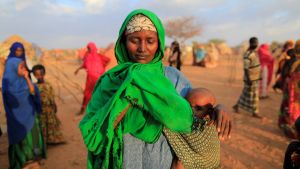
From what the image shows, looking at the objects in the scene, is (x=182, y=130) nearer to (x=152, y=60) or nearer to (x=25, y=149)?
(x=152, y=60)

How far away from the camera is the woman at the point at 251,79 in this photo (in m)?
7.23

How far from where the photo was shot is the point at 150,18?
175cm

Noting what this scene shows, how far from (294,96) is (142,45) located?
4980 mm

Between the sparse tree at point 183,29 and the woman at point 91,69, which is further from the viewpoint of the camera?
the sparse tree at point 183,29

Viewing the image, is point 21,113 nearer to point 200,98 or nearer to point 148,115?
point 148,115

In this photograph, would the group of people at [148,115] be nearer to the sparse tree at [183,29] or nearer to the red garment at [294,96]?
the red garment at [294,96]

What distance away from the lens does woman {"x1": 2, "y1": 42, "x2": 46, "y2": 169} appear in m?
4.46

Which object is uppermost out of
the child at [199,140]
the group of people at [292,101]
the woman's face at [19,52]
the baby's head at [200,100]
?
the woman's face at [19,52]

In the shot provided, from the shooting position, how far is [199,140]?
5.48 ft

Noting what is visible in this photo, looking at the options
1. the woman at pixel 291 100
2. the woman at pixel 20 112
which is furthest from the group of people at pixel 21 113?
A: the woman at pixel 291 100

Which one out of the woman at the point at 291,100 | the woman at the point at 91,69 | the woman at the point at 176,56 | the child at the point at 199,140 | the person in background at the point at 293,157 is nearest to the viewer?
the child at the point at 199,140

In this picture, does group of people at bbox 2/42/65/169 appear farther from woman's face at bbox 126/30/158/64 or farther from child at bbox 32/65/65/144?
woman's face at bbox 126/30/158/64

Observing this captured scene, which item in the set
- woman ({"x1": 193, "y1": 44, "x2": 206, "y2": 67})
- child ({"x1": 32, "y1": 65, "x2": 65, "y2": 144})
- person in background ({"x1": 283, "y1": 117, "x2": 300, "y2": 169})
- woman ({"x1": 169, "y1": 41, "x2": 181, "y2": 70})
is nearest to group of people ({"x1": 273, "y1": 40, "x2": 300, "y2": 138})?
person in background ({"x1": 283, "y1": 117, "x2": 300, "y2": 169})

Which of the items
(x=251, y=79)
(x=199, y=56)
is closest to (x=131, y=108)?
(x=251, y=79)
